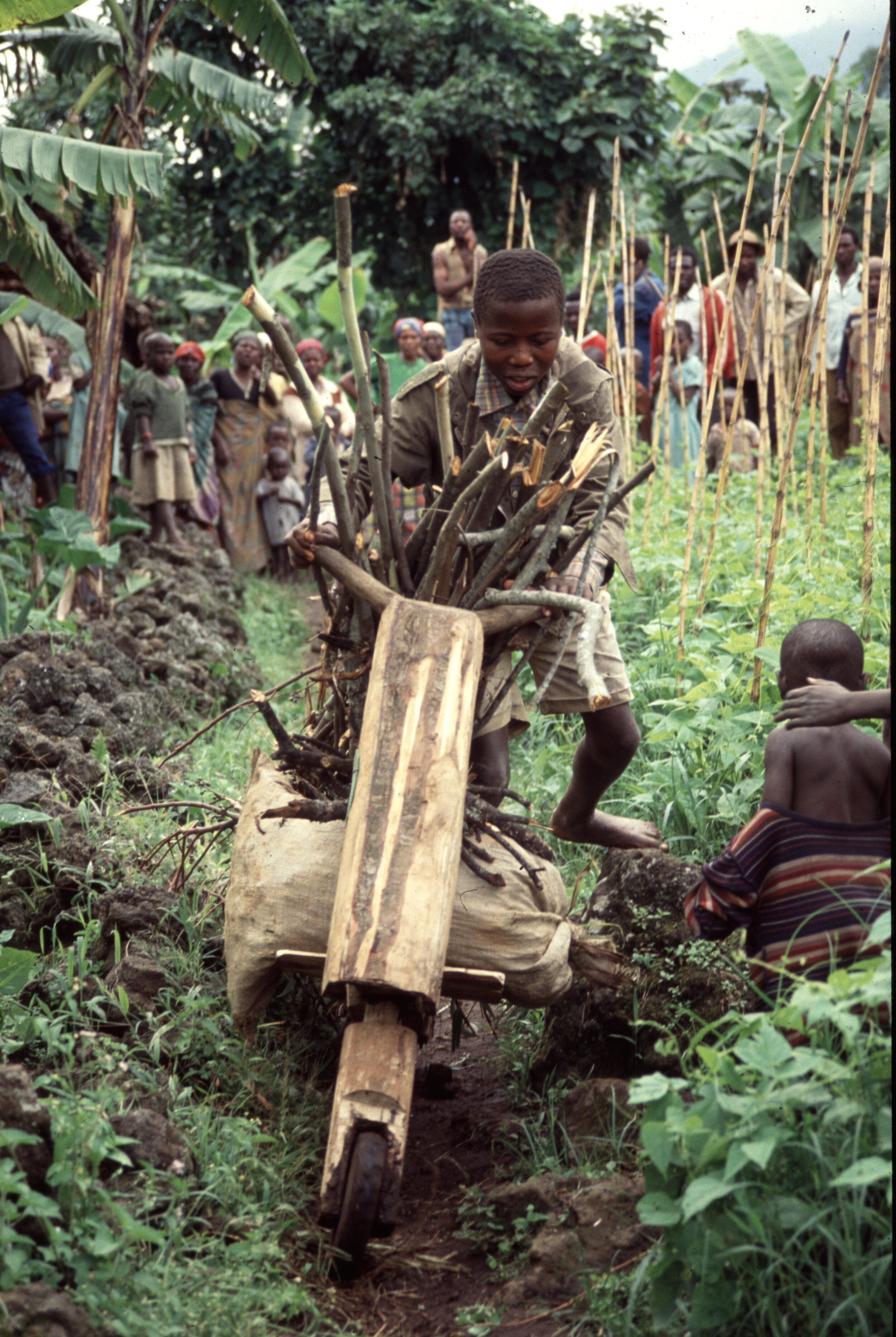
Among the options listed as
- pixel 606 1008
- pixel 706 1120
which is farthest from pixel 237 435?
pixel 706 1120

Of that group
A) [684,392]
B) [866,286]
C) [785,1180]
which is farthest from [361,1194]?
[684,392]

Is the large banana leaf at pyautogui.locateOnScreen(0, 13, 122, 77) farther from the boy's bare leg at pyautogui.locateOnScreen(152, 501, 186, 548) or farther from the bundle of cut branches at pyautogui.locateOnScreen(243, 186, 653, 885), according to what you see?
the bundle of cut branches at pyautogui.locateOnScreen(243, 186, 653, 885)

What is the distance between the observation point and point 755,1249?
Result: 1700 millimetres

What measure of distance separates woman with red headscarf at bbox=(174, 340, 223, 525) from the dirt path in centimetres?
722

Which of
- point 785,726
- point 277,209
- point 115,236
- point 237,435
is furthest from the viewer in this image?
point 277,209

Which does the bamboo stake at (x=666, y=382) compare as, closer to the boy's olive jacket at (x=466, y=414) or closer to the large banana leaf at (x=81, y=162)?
the boy's olive jacket at (x=466, y=414)

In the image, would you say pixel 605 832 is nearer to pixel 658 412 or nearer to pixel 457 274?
pixel 658 412

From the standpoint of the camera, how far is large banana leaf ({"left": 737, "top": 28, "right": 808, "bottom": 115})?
532 inches

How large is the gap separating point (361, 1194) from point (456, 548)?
128 centimetres

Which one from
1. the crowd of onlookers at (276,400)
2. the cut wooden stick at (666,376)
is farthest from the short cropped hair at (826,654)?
the crowd of onlookers at (276,400)

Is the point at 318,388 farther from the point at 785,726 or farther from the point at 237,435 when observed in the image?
the point at 785,726

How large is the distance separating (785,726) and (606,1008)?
957mm

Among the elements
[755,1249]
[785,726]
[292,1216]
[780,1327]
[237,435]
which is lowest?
[292,1216]

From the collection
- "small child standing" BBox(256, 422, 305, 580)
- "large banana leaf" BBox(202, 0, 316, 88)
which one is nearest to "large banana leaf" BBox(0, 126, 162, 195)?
"large banana leaf" BBox(202, 0, 316, 88)
